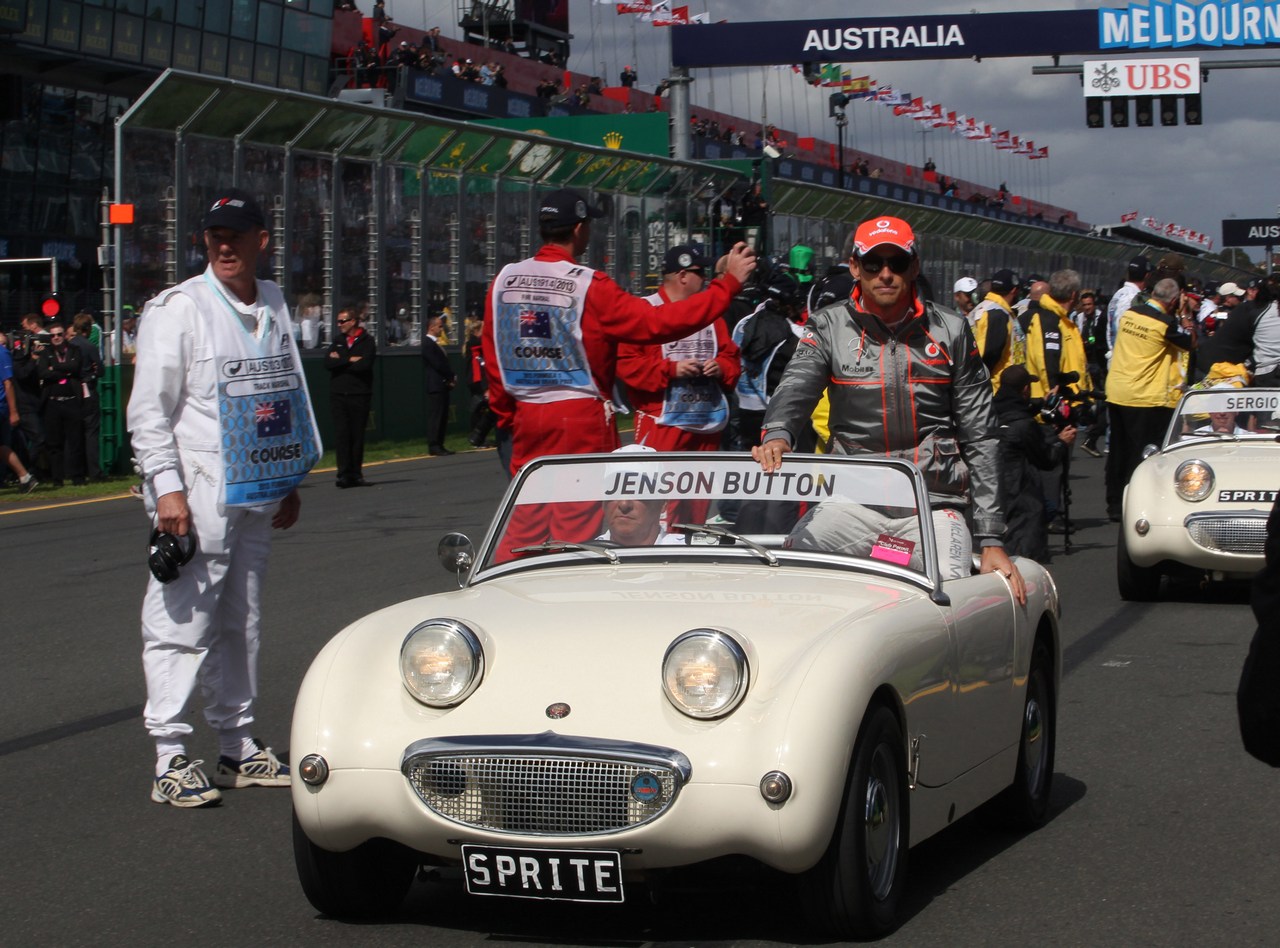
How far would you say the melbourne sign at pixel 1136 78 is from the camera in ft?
116

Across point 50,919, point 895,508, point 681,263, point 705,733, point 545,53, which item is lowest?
point 50,919

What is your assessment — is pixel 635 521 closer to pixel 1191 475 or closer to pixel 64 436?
pixel 1191 475

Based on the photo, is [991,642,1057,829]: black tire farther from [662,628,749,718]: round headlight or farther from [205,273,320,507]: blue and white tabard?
[205,273,320,507]: blue and white tabard

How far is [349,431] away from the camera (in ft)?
66.0

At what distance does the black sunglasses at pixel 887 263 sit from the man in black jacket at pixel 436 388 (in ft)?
63.5

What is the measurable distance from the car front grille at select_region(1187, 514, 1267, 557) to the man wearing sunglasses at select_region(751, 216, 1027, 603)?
192 inches

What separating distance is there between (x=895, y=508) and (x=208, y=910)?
218 centimetres

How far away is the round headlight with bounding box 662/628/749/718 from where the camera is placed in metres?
4.47

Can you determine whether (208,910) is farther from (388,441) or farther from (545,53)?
(545,53)

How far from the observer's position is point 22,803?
252 inches

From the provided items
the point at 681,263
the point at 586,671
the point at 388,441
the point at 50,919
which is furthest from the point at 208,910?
the point at 388,441

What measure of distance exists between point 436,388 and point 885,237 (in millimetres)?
19733

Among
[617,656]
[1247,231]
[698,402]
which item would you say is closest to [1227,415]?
[698,402]

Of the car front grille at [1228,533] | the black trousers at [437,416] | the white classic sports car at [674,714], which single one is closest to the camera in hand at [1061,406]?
the car front grille at [1228,533]
